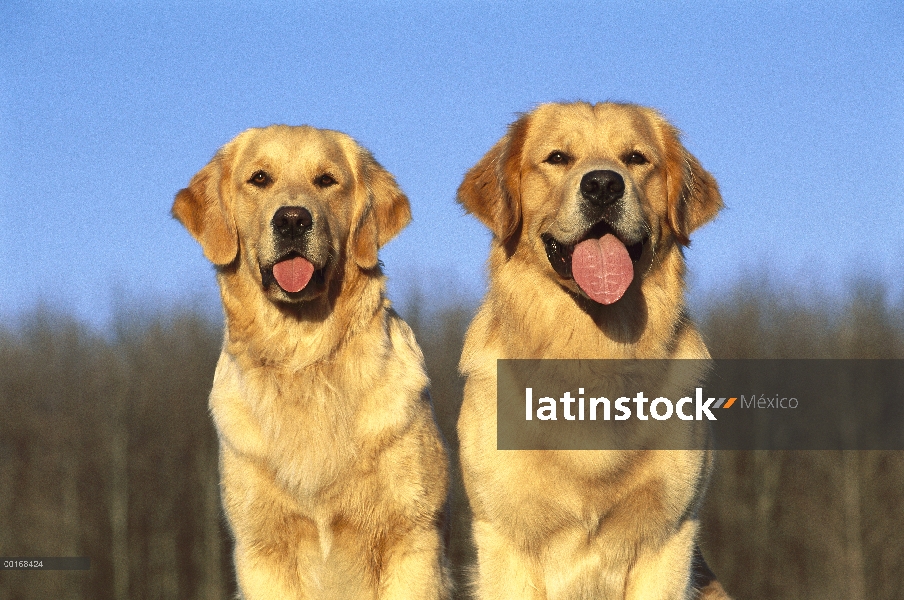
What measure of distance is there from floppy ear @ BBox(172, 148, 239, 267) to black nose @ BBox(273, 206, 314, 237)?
0.42 meters

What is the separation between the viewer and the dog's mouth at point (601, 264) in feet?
15.1

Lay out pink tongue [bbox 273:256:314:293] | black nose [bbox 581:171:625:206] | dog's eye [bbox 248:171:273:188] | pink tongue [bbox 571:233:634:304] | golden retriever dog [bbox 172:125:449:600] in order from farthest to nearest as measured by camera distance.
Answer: dog's eye [bbox 248:171:273:188]
pink tongue [bbox 273:256:314:293]
golden retriever dog [bbox 172:125:449:600]
pink tongue [bbox 571:233:634:304]
black nose [bbox 581:171:625:206]

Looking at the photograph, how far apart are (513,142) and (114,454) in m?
20.2

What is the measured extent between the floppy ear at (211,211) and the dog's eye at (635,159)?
2109 millimetres

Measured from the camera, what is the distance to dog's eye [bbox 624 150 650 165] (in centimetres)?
485

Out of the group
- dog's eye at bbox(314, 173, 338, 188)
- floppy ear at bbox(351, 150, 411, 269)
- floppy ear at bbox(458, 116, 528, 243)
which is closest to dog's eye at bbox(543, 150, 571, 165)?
floppy ear at bbox(458, 116, 528, 243)

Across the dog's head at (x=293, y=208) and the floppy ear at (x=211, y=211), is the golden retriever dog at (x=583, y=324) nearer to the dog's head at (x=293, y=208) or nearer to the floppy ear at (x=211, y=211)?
the dog's head at (x=293, y=208)

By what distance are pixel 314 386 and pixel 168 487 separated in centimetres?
1874

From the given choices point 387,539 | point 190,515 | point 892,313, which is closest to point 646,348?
point 387,539

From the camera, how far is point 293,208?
4.86m

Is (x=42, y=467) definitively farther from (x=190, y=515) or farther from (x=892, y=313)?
(x=892, y=313)

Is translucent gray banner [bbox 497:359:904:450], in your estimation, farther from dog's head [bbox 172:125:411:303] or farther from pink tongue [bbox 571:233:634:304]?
dog's head [bbox 172:125:411:303]

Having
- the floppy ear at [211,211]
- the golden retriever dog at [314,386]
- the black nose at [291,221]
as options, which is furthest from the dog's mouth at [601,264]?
the floppy ear at [211,211]

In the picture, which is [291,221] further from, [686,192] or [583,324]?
[686,192]
